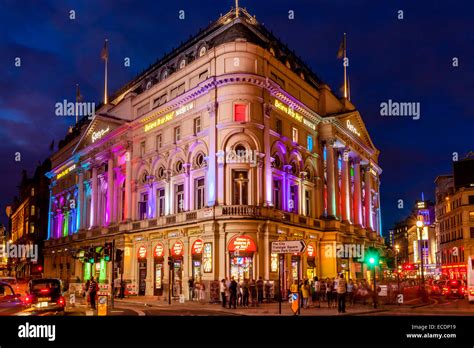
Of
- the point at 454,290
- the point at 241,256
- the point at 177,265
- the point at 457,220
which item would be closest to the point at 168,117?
the point at 177,265

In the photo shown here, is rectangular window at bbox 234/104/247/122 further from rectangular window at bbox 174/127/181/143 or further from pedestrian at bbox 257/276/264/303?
pedestrian at bbox 257/276/264/303

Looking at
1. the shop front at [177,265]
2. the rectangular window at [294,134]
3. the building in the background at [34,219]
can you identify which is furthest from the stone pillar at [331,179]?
the building in the background at [34,219]

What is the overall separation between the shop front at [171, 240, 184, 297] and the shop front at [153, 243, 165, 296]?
2101 millimetres

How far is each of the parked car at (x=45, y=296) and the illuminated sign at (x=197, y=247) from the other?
658 inches

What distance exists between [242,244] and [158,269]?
471 inches

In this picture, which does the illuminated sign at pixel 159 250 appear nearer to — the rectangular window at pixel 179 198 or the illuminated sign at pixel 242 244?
the rectangular window at pixel 179 198

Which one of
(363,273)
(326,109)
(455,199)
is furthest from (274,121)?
(455,199)

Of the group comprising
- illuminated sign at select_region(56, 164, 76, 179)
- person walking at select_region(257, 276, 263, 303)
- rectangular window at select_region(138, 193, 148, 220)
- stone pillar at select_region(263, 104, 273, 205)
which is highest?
illuminated sign at select_region(56, 164, 76, 179)

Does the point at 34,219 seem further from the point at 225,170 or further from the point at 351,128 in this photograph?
the point at 225,170

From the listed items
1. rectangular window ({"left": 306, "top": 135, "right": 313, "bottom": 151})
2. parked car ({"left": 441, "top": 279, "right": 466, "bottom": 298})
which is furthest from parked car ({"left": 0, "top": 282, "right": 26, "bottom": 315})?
parked car ({"left": 441, "top": 279, "right": 466, "bottom": 298})

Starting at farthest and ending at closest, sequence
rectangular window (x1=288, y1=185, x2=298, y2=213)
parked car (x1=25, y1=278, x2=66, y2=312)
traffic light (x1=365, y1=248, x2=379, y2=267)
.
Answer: rectangular window (x1=288, y1=185, x2=298, y2=213) < traffic light (x1=365, y1=248, x2=379, y2=267) < parked car (x1=25, y1=278, x2=66, y2=312)

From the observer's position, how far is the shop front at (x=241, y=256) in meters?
41.9

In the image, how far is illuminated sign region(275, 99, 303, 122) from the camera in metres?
47.7

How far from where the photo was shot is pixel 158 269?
50.4m
